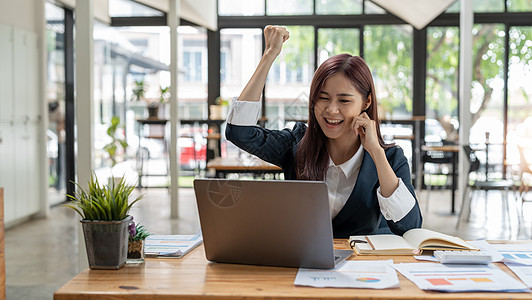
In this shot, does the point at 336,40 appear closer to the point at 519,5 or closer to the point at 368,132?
the point at 519,5

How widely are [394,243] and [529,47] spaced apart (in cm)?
941

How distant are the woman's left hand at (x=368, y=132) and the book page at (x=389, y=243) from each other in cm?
29

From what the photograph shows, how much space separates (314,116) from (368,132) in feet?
0.89

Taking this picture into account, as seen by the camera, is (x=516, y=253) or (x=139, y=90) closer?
(x=516, y=253)

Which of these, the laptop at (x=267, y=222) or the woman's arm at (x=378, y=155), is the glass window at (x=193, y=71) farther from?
the laptop at (x=267, y=222)

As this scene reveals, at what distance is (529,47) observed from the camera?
33.8 ft

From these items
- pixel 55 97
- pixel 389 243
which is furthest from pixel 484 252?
pixel 55 97

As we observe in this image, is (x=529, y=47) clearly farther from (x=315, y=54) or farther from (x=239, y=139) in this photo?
(x=239, y=139)

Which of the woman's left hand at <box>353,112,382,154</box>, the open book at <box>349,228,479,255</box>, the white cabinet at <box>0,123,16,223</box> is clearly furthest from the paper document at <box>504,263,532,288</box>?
the white cabinet at <box>0,123,16,223</box>

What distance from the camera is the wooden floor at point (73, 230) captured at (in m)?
4.71

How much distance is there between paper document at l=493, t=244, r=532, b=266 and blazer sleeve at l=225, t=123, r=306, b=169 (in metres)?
0.85

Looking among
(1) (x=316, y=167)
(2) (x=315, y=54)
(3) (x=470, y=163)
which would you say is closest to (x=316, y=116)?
(1) (x=316, y=167)

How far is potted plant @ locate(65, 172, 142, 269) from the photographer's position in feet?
5.53

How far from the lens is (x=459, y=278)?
1582 mm
